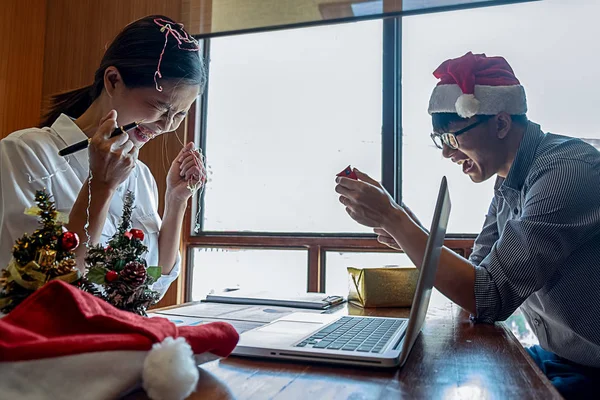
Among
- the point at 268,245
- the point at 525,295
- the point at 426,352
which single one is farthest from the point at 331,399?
the point at 268,245

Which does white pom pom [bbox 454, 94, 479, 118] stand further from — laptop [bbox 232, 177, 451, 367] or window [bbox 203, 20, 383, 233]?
window [bbox 203, 20, 383, 233]

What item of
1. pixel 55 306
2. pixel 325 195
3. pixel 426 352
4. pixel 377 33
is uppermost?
pixel 377 33

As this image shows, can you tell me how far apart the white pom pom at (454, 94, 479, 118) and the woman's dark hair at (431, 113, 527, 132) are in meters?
0.04

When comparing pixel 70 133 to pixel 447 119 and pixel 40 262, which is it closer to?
pixel 40 262

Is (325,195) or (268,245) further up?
(325,195)

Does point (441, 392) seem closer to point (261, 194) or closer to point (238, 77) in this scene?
point (261, 194)

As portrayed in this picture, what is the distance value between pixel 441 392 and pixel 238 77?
2.42 meters

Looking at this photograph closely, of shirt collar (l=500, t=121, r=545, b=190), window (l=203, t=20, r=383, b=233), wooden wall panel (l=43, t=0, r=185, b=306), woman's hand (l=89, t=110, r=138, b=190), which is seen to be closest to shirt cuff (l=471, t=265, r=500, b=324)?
shirt collar (l=500, t=121, r=545, b=190)

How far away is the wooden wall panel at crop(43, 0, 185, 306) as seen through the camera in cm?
275

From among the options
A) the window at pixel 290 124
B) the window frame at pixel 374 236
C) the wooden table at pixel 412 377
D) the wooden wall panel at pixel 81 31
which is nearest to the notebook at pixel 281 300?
the wooden table at pixel 412 377

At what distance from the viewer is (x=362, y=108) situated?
244 cm

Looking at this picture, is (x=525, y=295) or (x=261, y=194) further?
(x=261, y=194)

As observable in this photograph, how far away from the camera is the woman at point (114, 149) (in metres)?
0.93

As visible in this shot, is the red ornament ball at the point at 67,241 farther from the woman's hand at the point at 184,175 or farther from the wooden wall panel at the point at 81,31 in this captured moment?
the wooden wall panel at the point at 81,31
